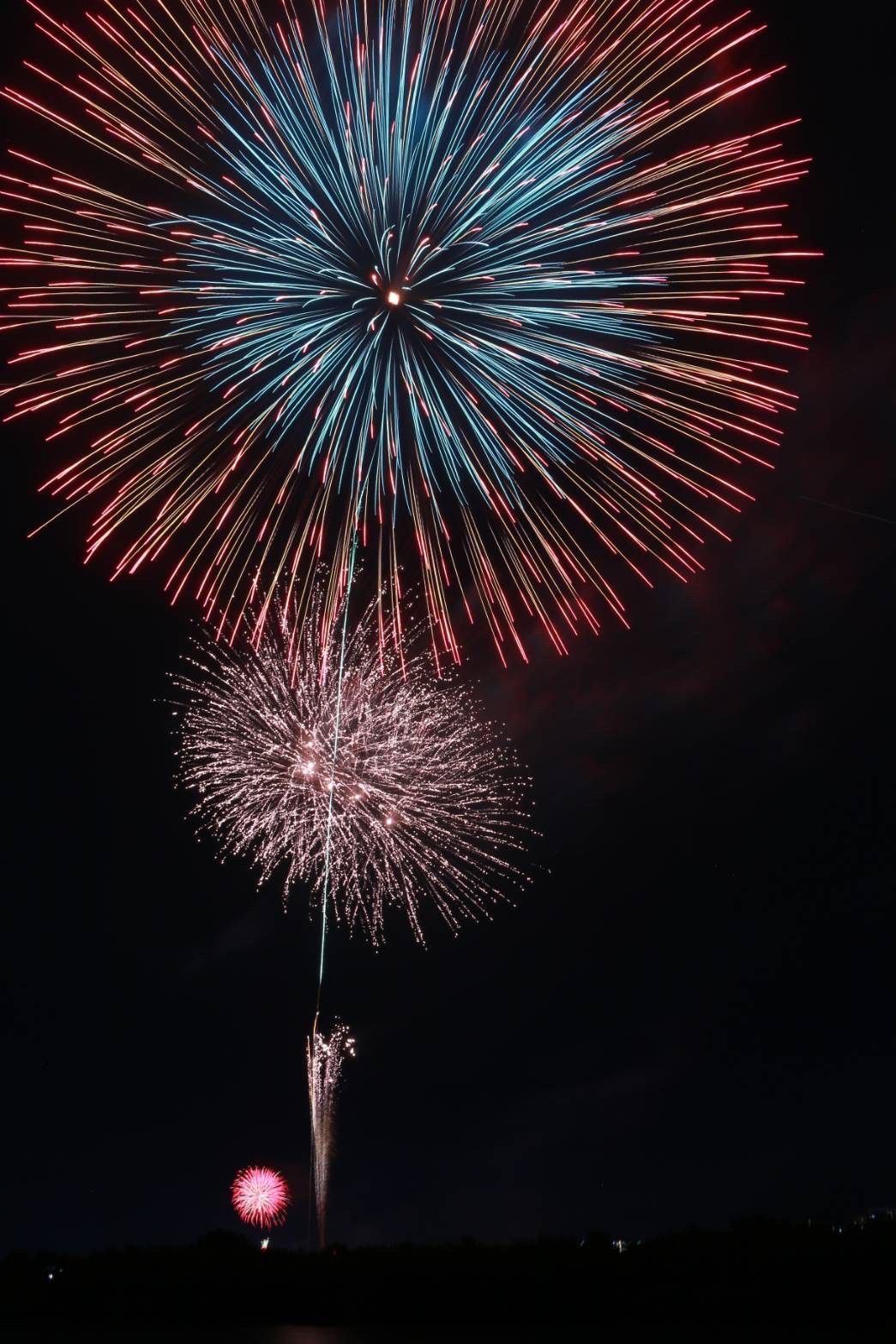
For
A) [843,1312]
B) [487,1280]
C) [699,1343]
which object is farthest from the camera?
[487,1280]

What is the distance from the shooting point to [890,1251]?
34.4m

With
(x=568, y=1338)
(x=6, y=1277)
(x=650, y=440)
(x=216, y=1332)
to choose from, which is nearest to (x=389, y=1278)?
(x=216, y=1332)

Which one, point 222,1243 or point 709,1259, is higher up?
point 222,1243

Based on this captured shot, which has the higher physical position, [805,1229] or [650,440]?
[650,440]

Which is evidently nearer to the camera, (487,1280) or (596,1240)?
(487,1280)

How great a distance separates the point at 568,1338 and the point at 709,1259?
7.67 meters

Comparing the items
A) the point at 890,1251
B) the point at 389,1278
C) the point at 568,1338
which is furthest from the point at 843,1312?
the point at 389,1278

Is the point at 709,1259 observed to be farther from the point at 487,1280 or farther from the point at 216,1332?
the point at 216,1332

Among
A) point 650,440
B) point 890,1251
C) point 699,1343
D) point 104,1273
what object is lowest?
point 699,1343

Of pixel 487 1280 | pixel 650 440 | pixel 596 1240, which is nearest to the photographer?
pixel 650 440

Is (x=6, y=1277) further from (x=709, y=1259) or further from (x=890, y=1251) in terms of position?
(x=890, y=1251)

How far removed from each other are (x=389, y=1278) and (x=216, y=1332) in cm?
652

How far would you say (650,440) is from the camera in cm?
2025

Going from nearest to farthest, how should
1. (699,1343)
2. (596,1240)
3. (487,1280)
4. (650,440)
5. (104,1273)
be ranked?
(650,440)
(699,1343)
(487,1280)
(596,1240)
(104,1273)
